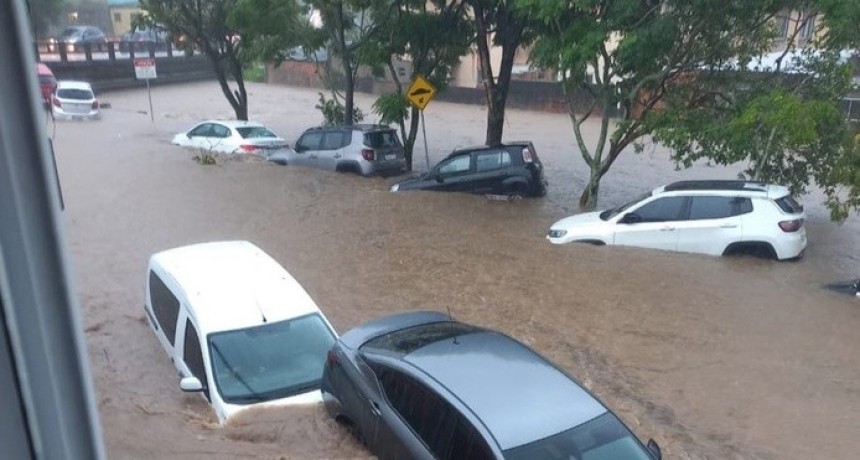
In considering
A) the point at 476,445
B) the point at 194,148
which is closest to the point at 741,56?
the point at 476,445

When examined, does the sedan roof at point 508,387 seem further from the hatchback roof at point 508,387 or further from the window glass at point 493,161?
the window glass at point 493,161

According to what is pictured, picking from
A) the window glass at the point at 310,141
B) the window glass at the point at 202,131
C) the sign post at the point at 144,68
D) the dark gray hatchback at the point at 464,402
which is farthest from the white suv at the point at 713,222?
the window glass at the point at 202,131

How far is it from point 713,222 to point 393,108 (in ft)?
27.9

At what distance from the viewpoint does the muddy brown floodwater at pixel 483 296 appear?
5656 millimetres

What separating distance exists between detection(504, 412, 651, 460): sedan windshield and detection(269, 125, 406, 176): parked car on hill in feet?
40.1

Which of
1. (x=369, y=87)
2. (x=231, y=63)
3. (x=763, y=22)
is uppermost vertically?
(x=763, y=22)

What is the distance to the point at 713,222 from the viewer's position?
1073 cm

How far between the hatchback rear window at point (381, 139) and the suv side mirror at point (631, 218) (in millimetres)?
6697

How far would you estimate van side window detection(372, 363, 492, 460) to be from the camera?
13.9ft

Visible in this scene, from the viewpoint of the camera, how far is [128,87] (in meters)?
15.6

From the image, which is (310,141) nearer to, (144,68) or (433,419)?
(144,68)

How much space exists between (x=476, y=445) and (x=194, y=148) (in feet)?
51.3

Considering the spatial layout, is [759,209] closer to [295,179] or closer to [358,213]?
[358,213]

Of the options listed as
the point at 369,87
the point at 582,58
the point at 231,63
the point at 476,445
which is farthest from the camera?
the point at 369,87
